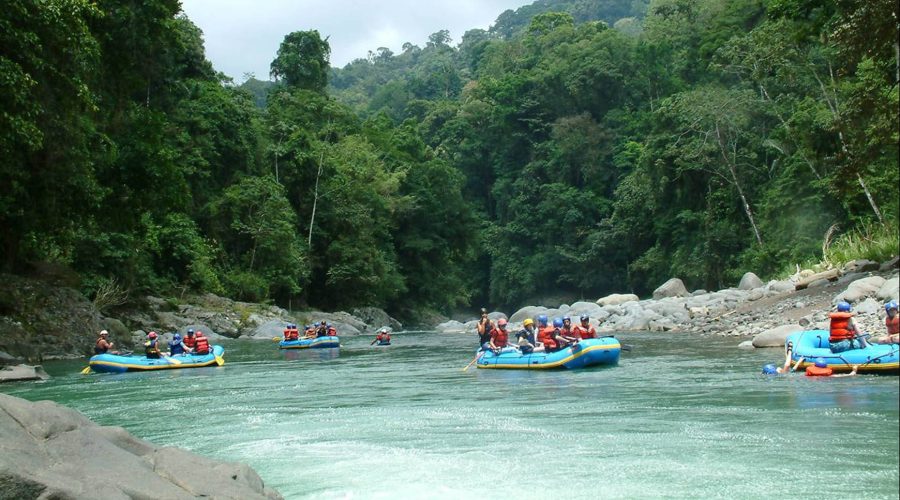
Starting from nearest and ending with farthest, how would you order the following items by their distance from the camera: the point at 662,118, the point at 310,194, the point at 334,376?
the point at 334,376
the point at 662,118
the point at 310,194

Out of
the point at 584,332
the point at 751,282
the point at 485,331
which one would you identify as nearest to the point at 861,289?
the point at 584,332

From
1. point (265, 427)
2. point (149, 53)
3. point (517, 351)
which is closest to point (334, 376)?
point (517, 351)

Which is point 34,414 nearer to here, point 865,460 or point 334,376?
point 865,460

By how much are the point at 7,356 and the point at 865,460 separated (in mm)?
17419

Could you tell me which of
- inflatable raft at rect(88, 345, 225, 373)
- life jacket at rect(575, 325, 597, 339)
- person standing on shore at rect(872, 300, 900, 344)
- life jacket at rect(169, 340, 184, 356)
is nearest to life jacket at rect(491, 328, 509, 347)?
life jacket at rect(575, 325, 597, 339)

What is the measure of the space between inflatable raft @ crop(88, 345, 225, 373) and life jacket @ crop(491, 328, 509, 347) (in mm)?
6177

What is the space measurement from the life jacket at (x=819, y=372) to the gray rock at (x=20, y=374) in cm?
1292

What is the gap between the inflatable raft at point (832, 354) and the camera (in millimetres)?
10703

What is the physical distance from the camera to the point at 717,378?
44.4 ft

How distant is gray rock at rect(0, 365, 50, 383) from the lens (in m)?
15.8

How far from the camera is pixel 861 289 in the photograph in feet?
62.1

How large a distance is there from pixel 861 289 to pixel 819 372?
8.05 meters

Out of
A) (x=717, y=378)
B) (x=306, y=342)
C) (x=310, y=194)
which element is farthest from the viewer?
(x=310, y=194)

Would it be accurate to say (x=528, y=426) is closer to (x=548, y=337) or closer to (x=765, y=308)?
(x=548, y=337)
